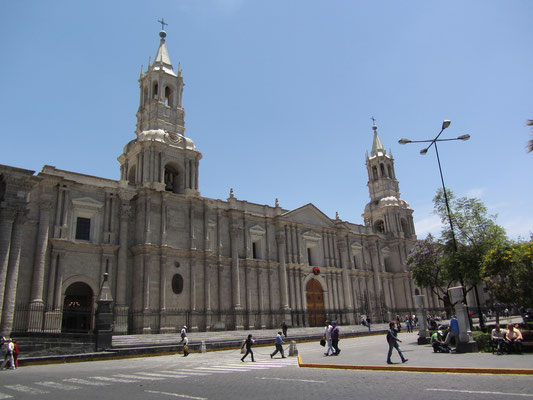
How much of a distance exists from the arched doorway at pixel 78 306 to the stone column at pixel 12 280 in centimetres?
531

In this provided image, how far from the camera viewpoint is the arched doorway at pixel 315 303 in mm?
40906

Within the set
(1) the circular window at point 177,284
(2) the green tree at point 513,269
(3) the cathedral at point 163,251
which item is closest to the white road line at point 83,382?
(3) the cathedral at point 163,251

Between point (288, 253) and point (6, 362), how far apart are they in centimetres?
2767

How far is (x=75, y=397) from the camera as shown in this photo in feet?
29.8

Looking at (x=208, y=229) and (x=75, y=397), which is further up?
(x=208, y=229)

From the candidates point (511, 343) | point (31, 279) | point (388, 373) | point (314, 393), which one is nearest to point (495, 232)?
point (511, 343)

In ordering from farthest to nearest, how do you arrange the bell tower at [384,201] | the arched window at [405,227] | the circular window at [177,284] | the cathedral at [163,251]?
1. the arched window at [405,227]
2. the bell tower at [384,201]
3. the circular window at [177,284]
4. the cathedral at [163,251]

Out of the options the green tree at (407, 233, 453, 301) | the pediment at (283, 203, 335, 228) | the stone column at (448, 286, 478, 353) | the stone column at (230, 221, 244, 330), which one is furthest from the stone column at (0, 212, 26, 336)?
the green tree at (407, 233, 453, 301)

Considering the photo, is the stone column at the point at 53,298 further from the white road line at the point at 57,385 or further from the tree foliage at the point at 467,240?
the tree foliage at the point at 467,240

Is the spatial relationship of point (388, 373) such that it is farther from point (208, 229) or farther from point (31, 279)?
point (208, 229)

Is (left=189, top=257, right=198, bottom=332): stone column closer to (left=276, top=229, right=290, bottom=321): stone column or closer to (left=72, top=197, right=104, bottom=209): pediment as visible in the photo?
(left=72, top=197, right=104, bottom=209): pediment

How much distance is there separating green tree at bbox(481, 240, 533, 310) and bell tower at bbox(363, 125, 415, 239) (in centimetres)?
3087

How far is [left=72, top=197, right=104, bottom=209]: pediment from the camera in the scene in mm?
29309

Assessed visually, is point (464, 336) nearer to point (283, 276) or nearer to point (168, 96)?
point (283, 276)
